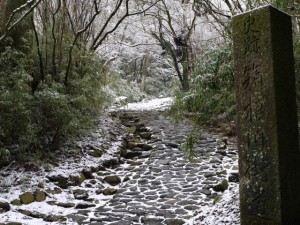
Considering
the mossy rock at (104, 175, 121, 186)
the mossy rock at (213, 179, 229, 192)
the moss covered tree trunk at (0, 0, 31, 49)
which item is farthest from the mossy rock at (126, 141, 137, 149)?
the moss covered tree trunk at (0, 0, 31, 49)

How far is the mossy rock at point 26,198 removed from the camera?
18.0ft

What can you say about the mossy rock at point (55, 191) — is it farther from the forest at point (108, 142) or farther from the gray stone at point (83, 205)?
the gray stone at point (83, 205)

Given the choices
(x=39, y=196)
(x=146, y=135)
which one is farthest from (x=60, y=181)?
(x=146, y=135)

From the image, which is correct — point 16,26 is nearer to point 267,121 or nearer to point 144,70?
point 267,121

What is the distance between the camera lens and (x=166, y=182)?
22.3 feet

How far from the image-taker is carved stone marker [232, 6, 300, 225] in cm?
299

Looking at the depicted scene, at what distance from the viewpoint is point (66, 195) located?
6.07 m

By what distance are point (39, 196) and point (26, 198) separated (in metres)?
0.24

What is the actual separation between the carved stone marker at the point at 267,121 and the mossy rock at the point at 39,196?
3.68 m

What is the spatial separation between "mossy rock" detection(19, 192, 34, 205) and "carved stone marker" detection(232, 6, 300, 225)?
3.69m

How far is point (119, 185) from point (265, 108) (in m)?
4.44

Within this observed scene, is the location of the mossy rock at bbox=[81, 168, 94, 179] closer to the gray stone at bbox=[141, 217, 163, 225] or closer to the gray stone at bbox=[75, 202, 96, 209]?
the gray stone at bbox=[75, 202, 96, 209]

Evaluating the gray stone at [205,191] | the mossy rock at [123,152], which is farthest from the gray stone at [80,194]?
the mossy rock at [123,152]

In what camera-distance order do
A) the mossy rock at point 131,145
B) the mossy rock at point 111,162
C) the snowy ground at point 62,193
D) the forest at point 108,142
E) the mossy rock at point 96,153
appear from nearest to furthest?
the forest at point 108,142, the snowy ground at point 62,193, the mossy rock at point 111,162, the mossy rock at point 96,153, the mossy rock at point 131,145
